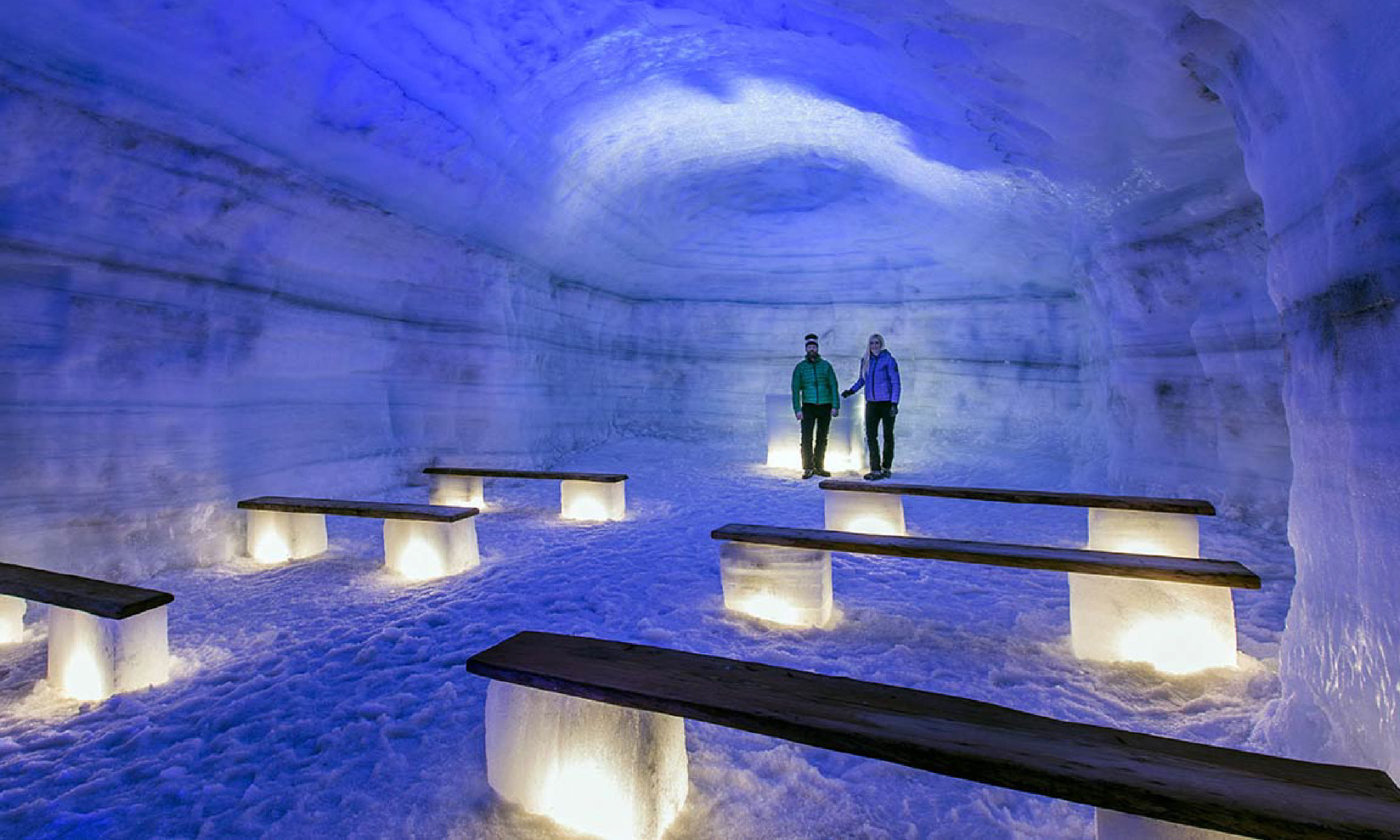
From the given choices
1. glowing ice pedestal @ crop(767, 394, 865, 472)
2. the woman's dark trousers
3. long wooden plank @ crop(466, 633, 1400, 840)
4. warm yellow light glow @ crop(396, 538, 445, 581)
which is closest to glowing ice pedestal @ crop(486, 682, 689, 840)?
long wooden plank @ crop(466, 633, 1400, 840)

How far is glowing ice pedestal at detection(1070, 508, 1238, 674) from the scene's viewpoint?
280 cm

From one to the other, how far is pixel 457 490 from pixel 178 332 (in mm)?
2608

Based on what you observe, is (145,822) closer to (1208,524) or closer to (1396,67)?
(1396,67)

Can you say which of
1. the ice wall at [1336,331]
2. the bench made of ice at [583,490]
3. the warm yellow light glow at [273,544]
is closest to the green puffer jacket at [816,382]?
the bench made of ice at [583,490]

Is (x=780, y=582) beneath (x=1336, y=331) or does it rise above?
beneath

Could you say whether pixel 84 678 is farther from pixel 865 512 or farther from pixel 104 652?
pixel 865 512

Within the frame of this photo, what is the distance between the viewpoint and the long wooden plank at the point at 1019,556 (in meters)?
2.67

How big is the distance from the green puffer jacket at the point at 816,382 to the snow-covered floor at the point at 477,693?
12.9 ft

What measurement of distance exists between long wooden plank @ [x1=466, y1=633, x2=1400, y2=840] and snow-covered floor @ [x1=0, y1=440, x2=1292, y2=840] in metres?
0.46

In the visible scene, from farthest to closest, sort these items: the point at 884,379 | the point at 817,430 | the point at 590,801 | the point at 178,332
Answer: the point at 817,430 → the point at 884,379 → the point at 178,332 → the point at 590,801

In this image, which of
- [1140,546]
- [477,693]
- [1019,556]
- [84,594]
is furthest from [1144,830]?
[84,594]

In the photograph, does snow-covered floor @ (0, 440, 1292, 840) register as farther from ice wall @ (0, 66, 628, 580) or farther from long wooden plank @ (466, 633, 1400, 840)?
ice wall @ (0, 66, 628, 580)

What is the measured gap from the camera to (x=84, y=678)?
A: 8.94ft

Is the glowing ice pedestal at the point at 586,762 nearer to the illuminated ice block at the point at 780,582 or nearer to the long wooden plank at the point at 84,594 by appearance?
the illuminated ice block at the point at 780,582
